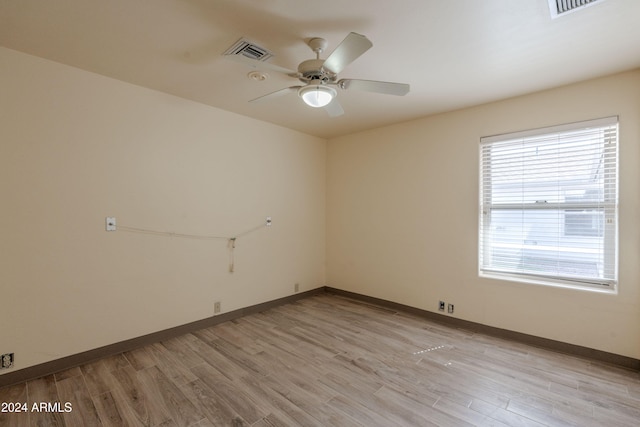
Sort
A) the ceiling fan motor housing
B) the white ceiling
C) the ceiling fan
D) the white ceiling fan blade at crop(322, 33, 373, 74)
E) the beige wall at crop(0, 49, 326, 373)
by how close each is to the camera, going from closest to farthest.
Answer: the white ceiling fan blade at crop(322, 33, 373, 74) < the white ceiling < the ceiling fan < the ceiling fan motor housing < the beige wall at crop(0, 49, 326, 373)

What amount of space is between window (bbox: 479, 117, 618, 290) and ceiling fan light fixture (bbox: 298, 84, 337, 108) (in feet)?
7.21

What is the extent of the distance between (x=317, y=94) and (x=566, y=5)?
165 centimetres

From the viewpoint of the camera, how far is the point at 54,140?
250 cm

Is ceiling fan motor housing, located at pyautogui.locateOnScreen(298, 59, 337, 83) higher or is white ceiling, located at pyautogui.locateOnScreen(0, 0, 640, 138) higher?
white ceiling, located at pyautogui.locateOnScreen(0, 0, 640, 138)

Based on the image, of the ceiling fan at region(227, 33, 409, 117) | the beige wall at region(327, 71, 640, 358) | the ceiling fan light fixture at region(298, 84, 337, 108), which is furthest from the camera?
the beige wall at region(327, 71, 640, 358)

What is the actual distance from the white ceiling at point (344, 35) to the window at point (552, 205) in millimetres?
583

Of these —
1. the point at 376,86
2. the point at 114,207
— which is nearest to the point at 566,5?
the point at 376,86

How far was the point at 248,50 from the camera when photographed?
221cm

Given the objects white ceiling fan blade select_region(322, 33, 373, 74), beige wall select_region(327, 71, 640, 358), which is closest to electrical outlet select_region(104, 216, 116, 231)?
white ceiling fan blade select_region(322, 33, 373, 74)

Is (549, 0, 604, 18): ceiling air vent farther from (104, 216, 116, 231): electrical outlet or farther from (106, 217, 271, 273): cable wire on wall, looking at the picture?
(104, 216, 116, 231): electrical outlet

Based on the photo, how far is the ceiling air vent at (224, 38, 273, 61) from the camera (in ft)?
6.97

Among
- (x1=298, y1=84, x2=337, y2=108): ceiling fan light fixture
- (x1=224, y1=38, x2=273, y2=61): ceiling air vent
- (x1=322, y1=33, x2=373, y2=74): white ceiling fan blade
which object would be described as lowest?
(x1=298, y1=84, x2=337, y2=108): ceiling fan light fixture

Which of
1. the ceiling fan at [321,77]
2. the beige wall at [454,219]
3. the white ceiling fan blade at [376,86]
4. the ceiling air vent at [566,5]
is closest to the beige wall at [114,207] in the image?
the beige wall at [454,219]

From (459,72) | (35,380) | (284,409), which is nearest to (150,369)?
(35,380)
